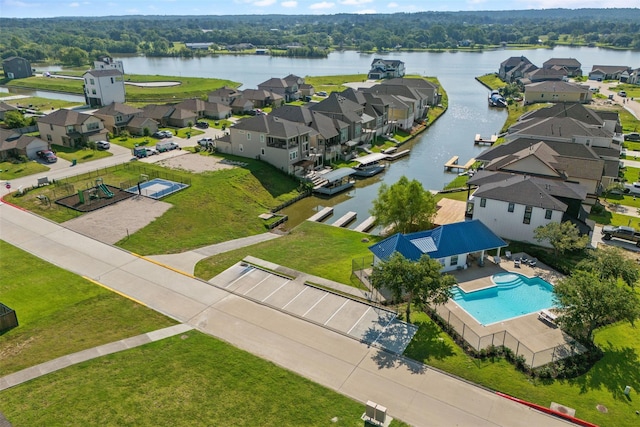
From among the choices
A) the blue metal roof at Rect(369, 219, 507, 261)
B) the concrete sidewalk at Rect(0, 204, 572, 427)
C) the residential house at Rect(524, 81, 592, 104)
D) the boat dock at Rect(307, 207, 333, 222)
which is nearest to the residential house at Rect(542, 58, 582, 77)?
the residential house at Rect(524, 81, 592, 104)

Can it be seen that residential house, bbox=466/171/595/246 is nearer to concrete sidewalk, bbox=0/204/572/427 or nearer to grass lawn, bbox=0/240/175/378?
concrete sidewalk, bbox=0/204/572/427

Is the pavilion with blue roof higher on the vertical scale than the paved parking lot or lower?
higher

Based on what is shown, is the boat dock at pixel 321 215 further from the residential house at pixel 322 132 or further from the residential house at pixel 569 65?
the residential house at pixel 569 65

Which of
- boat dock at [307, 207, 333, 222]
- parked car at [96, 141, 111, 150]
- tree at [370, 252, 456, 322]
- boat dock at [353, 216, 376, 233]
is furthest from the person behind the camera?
parked car at [96, 141, 111, 150]

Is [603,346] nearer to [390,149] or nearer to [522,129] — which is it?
[522,129]

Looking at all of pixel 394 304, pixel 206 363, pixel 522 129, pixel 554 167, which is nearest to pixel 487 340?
pixel 394 304

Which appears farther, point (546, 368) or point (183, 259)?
point (183, 259)
